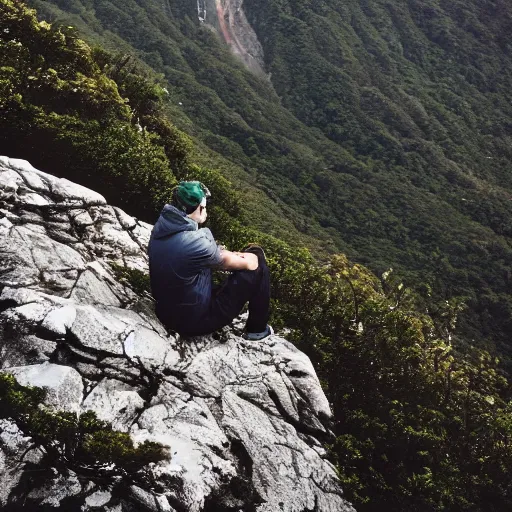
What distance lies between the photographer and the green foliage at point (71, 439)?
14.0 ft

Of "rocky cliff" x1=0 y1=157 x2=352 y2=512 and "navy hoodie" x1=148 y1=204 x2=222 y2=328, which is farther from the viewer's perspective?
"navy hoodie" x1=148 y1=204 x2=222 y2=328

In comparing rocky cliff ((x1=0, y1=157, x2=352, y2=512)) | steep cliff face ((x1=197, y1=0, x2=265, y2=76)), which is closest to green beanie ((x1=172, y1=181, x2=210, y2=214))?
→ rocky cliff ((x1=0, y1=157, x2=352, y2=512))

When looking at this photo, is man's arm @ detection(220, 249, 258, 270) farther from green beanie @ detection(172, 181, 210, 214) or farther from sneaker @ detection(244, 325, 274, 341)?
sneaker @ detection(244, 325, 274, 341)

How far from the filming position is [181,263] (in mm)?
5293

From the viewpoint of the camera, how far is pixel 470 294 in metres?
73.5

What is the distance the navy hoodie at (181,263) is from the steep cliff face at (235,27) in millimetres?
136419

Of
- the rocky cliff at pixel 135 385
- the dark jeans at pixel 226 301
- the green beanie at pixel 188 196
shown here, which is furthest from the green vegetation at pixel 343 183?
the green beanie at pixel 188 196

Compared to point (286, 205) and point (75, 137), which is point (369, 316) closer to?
point (75, 137)

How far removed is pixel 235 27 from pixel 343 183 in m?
74.5

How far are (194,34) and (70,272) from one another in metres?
140

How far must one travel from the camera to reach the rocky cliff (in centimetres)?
425

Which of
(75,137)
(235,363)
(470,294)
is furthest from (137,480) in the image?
(470,294)

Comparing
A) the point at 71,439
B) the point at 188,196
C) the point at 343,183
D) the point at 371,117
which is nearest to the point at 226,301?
the point at 188,196

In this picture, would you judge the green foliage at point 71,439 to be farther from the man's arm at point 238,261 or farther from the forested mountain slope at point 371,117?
the forested mountain slope at point 371,117
